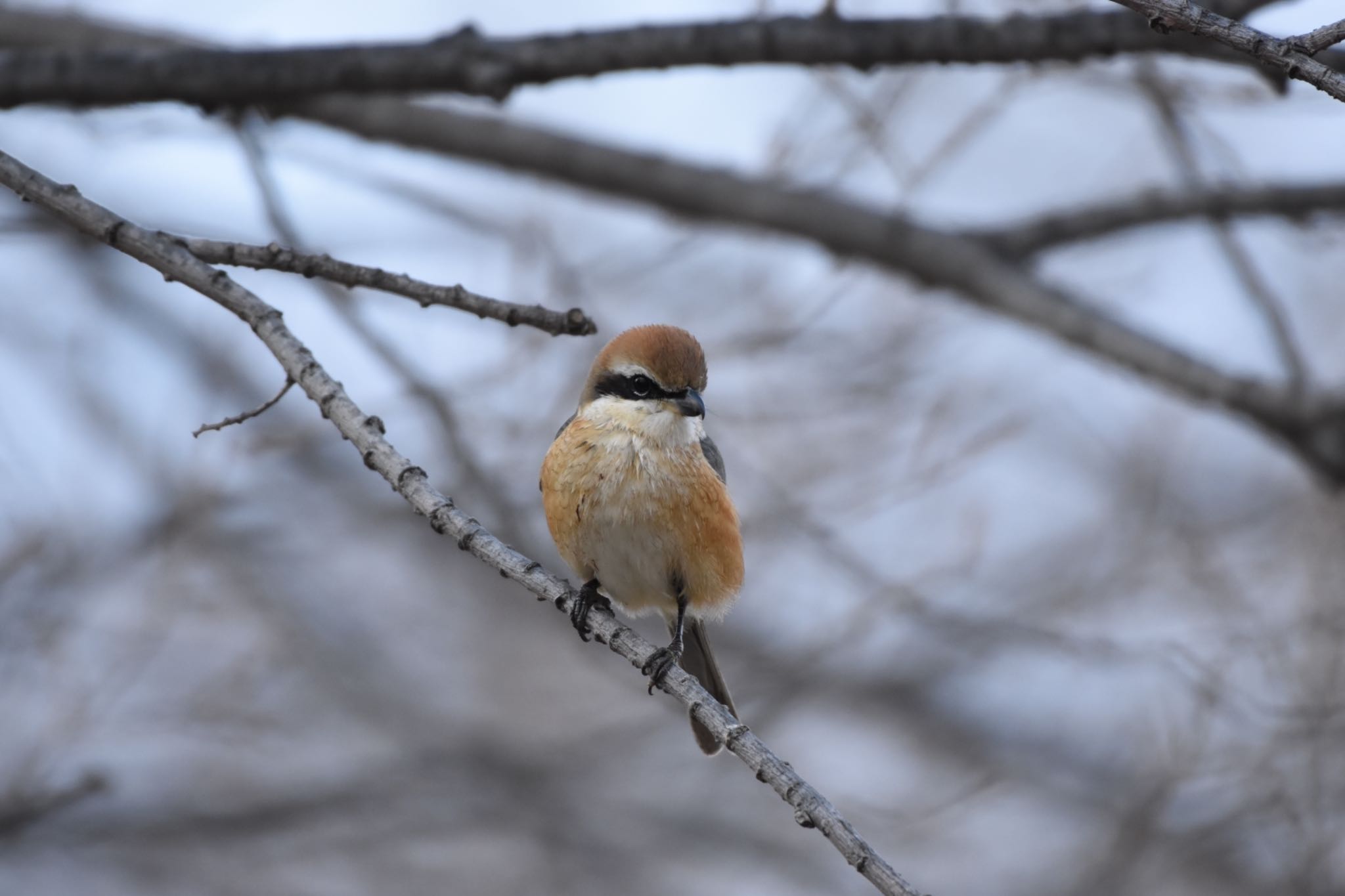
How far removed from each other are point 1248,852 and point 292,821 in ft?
16.8

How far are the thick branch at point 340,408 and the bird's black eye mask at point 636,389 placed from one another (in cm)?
102

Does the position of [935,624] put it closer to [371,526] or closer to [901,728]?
[901,728]

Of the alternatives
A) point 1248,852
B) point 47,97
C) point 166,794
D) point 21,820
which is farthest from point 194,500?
point 1248,852

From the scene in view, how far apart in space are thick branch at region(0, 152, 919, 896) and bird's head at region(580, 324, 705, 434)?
96 centimetres

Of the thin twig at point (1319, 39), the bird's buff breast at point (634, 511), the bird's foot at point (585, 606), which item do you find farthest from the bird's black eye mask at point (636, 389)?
the thin twig at point (1319, 39)

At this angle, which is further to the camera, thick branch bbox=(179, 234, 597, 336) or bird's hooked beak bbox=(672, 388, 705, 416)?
bird's hooked beak bbox=(672, 388, 705, 416)

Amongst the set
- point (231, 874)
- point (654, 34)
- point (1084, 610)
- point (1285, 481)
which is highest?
point (1285, 481)

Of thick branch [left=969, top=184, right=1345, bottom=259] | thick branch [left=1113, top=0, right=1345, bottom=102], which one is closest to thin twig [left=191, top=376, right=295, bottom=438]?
thick branch [left=1113, top=0, right=1345, bottom=102]

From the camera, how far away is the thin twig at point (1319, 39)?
1905mm

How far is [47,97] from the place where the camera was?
4.13 meters

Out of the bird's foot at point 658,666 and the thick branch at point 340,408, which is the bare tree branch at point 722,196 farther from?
the bird's foot at point 658,666

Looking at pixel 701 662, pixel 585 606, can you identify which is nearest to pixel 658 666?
pixel 585 606

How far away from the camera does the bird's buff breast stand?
3.67 metres

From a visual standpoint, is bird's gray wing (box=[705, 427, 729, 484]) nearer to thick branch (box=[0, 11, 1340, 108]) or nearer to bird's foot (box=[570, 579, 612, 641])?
bird's foot (box=[570, 579, 612, 641])
